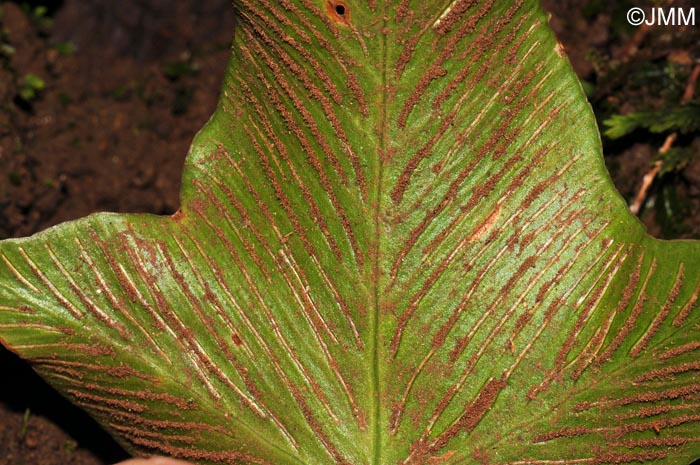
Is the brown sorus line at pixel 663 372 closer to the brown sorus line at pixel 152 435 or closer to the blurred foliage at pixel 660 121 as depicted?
the blurred foliage at pixel 660 121

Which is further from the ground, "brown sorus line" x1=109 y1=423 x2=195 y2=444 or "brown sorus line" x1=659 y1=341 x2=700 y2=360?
"brown sorus line" x1=659 y1=341 x2=700 y2=360

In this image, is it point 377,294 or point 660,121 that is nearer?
point 377,294

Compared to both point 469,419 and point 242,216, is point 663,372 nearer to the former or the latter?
point 469,419

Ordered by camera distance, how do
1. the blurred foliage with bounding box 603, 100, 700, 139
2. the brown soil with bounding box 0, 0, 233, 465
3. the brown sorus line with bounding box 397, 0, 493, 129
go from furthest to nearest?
the brown soil with bounding box 0, 0, 233, 465 → the blurred foliage with bounding box 603, 100, 700, 139 → the brown sorus line with bounding box 397, 0, 493, 129

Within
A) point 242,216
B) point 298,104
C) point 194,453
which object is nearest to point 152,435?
point 194,453

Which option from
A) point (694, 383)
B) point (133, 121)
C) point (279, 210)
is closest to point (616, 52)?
point (694, 383)

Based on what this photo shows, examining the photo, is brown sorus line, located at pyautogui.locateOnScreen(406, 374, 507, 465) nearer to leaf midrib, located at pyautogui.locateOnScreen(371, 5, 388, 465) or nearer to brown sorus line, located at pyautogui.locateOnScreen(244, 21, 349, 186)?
leaf midrib, located at pyautogui.locateOnScreen(371, 5, 388, 465)

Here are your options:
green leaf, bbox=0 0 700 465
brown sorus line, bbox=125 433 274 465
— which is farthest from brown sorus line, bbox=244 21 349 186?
brown sorus line, bbox=125 433 274 465

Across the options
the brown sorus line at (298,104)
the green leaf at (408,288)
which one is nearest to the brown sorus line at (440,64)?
the green leaf at (408,288)
